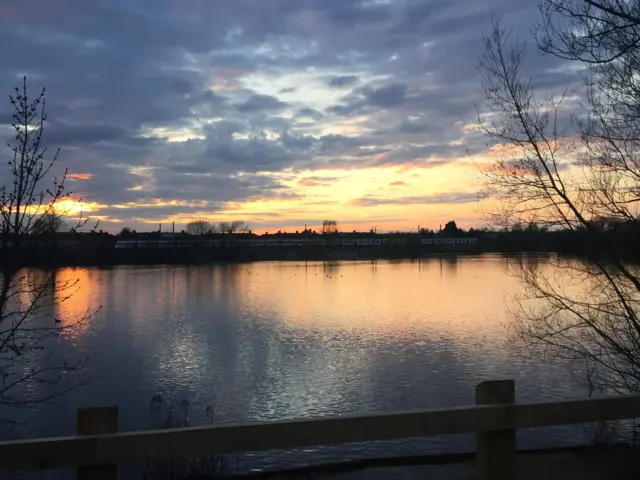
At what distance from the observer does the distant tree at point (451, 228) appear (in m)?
159

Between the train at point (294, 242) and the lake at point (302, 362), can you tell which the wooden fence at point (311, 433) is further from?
the train at point (294, 242)

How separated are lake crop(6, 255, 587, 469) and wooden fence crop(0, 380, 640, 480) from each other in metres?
6.64

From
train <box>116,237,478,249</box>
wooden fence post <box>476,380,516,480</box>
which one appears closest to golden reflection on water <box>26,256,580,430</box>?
wooden fence post <box>476,380,516,480</box>

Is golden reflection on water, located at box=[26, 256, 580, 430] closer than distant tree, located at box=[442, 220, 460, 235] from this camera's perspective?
Yes

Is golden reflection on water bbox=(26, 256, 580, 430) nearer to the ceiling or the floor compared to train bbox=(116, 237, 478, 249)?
nearer to the floor

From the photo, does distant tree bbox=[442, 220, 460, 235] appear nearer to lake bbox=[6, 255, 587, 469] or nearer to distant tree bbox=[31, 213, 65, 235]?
lake bbox=[6, 255, 587, 469]

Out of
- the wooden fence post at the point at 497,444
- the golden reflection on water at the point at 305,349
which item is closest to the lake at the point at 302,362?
the golden reflection on water at the point at 305,349

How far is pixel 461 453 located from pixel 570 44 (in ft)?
22.9

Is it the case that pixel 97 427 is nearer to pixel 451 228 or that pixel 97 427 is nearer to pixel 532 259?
pixel 532 259

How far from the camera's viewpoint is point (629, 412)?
141 inches

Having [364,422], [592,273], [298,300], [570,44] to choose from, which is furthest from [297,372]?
[298,300]

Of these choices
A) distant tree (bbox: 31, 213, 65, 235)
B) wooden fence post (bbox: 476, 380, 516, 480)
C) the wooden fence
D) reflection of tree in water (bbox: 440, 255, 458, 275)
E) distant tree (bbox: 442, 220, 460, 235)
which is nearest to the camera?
the wooden fence

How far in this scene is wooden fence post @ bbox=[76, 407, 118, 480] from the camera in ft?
9.53

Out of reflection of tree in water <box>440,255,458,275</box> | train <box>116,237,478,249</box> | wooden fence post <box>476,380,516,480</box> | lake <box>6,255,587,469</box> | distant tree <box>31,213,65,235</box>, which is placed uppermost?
train <box>116,237,478,249</box>
